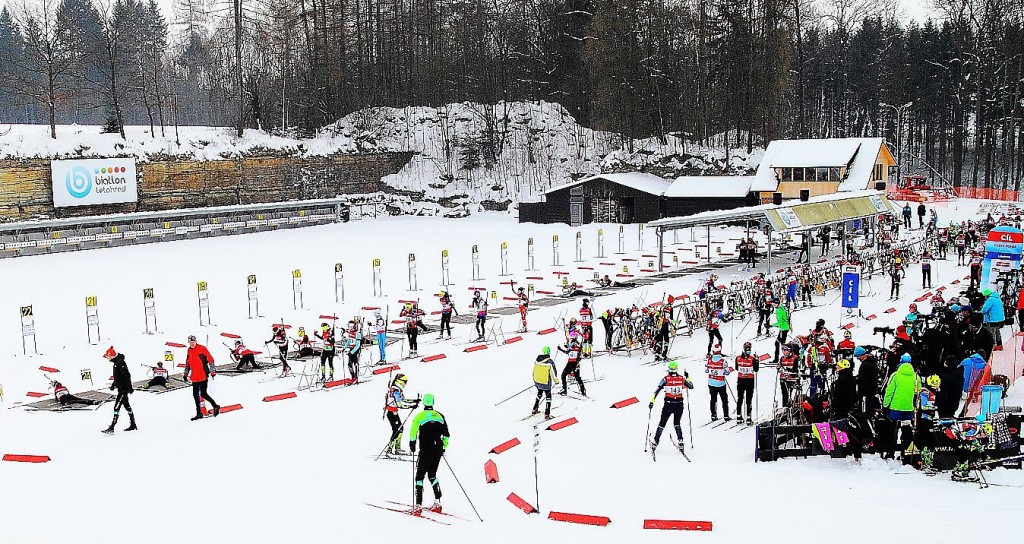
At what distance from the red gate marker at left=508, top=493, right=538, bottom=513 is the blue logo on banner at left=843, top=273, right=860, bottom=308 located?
1552 centimetres

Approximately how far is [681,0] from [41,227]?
51123mm

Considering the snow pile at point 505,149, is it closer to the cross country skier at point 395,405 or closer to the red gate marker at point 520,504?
the cross country skier at point 395,405

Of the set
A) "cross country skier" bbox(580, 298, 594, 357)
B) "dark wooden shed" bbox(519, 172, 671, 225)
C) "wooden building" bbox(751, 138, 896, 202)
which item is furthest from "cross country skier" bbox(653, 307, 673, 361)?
"dark wooden shed" bbox(519, 172, 671, 225)

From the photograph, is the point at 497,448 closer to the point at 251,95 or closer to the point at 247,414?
the point at 247,414

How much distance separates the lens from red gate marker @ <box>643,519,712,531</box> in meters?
12.0

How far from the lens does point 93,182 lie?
52375mm

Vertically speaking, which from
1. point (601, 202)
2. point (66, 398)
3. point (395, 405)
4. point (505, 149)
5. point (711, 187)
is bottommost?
point (66, 398)

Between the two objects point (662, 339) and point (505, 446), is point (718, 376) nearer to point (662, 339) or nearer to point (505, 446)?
point (505, 446)

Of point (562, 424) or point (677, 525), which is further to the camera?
point (562, 424)

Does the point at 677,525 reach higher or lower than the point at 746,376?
lower

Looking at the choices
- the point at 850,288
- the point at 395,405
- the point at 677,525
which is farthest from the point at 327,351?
the point at 850,288

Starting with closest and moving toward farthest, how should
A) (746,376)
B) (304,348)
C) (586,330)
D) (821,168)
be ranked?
(746,376), (586,330), (304,348), (821,168)

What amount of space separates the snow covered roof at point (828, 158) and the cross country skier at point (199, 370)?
44826 mm

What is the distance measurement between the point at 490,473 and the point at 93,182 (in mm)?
45359
